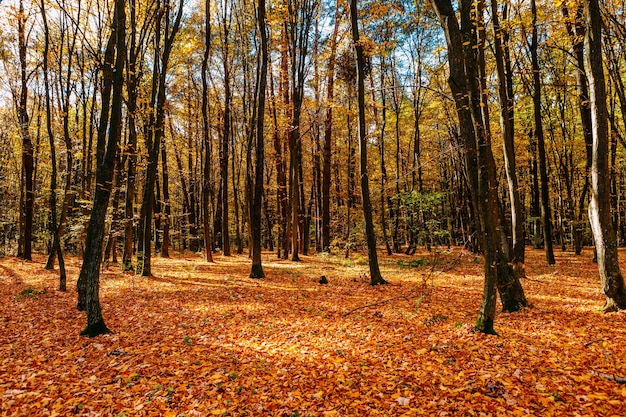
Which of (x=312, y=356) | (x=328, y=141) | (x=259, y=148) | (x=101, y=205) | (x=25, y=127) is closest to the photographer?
(x=312, y=356)

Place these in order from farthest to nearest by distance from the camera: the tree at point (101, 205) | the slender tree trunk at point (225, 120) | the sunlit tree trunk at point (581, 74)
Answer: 1. the slender tree trunk at point (225, 120)
2. the sunlit tree trunk at point (581, 74)
3. the tree at point (101, 205)

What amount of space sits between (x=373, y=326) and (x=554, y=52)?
1861cm

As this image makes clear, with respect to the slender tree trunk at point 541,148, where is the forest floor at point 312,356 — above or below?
below

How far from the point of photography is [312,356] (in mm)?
5715

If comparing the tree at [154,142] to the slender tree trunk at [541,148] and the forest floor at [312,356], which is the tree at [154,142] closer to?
the forest floor at [312,356]

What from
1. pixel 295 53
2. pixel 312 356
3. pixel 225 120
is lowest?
pixel 312 356

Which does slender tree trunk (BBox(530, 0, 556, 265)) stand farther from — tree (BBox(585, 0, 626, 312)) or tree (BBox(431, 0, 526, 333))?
tree (BBox(431, 0, 526, 333))

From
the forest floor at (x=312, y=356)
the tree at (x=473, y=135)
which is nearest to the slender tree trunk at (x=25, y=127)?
the forest floor at (x=312, y=356)

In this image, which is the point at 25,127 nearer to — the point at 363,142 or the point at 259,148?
the point at 259,148

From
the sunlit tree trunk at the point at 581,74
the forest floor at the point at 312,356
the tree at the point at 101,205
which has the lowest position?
the forest floor at the point at 312,356

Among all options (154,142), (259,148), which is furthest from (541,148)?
(154,142)

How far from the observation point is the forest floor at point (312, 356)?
421 cm

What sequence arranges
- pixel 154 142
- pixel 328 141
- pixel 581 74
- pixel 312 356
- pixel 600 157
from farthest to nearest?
pixel 328 141 < pixel 154 142 < pixel 581 74 < pixel 600 157 < pixel 312 356

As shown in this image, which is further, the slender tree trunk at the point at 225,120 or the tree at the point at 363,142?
the slender tree trunk at the point at 225,120
